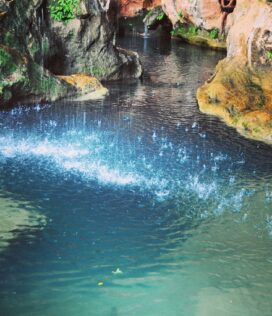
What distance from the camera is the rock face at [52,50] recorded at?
16.3 metres

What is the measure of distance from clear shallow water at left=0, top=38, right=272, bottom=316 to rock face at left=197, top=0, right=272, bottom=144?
0.84 metres

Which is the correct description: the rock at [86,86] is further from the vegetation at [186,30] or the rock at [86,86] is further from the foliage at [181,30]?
the foliage at [181,30]

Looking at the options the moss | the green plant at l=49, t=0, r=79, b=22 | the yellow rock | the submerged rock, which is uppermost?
the green plant at l=49, t=0, r=79, b=22

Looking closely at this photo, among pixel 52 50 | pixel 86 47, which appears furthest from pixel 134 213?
pixel 86 47

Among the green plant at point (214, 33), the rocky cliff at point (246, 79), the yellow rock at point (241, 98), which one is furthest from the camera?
the green plant at point (214, 33)

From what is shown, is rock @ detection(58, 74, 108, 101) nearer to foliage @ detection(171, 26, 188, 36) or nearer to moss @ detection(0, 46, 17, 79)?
moss @ detection(0, 46, 17, 79)

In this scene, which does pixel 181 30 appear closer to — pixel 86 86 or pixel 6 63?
pixel 86 86

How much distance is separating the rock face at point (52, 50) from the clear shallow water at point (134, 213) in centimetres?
106

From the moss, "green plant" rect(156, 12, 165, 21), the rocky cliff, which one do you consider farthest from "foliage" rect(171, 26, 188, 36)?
the moss

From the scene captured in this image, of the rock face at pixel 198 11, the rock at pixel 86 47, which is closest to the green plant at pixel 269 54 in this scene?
the rock at pixel 86 47

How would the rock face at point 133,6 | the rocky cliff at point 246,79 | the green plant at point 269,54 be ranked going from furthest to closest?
1. the rock face at point 133,6
2. the green plant at point 269,54
3. the rocky cliff at point 246,79

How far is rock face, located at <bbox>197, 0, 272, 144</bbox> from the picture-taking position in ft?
50.8

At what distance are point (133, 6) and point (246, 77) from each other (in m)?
31.0

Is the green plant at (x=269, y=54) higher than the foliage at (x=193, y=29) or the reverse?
the reverse
